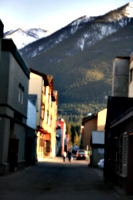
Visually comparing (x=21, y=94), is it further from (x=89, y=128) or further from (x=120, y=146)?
(x=89, y=128)

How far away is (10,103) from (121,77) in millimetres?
14761

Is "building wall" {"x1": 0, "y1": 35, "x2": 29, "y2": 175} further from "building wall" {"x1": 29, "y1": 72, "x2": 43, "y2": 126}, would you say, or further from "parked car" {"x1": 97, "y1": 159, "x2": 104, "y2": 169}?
"building wall" {"x1": 29, "y1": 72, "x2": 43, "y2": 126}

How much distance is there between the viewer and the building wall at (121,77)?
37.6m

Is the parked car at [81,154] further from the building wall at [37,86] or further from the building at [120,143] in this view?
the building at [120,143]

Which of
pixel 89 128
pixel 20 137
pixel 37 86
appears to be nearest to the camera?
pixel 20 137

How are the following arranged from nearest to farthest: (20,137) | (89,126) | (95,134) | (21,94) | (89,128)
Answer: (20,137)
(21,94)
(95,134)
(89,126)
(89,128)

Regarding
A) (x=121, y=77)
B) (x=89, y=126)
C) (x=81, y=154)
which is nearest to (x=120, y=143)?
(x=121, y=77)

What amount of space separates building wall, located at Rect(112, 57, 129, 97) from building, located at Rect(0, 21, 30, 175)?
34.6ft

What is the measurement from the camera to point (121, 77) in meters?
37.9

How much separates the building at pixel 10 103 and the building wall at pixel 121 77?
10549 mm

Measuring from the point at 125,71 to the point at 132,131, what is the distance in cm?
2334

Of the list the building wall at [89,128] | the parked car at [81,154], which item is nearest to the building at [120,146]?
the parked car at [81,154]

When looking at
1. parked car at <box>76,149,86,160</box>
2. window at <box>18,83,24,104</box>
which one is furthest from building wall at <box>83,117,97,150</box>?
window at <box>18,83,24,104</box>

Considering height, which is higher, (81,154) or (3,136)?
(3,136)
